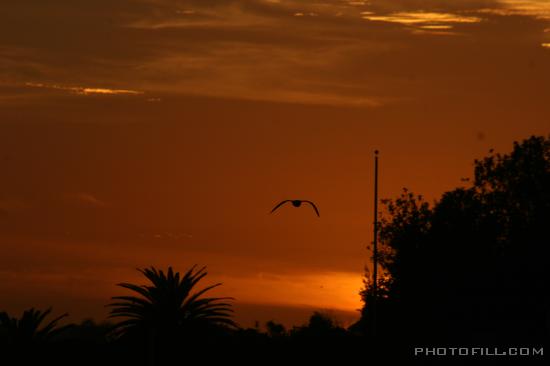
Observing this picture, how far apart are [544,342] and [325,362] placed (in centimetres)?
2190

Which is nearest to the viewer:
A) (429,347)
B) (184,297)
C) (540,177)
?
(429,347)

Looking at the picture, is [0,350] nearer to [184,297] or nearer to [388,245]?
[184,297]

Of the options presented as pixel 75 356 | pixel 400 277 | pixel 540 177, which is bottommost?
pixel 75 356

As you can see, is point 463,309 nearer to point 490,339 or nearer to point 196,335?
point 490,339

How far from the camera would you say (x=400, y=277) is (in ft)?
301

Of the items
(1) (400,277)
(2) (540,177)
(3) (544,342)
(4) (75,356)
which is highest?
(2) (540,177)

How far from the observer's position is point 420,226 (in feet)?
314

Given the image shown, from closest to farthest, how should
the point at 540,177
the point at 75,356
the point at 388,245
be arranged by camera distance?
the point at 75,356
the point at 540,177
the point at 388,245

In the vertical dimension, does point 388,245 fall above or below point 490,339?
above

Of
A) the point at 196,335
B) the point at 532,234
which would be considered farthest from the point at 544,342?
the point at 196,335

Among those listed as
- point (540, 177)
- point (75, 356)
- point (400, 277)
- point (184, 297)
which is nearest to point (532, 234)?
point (540, 177)

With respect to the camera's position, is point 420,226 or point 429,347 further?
point 420,226

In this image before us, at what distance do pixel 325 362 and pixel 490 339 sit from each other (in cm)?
2367

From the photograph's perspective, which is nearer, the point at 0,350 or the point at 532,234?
the point at 0,350
